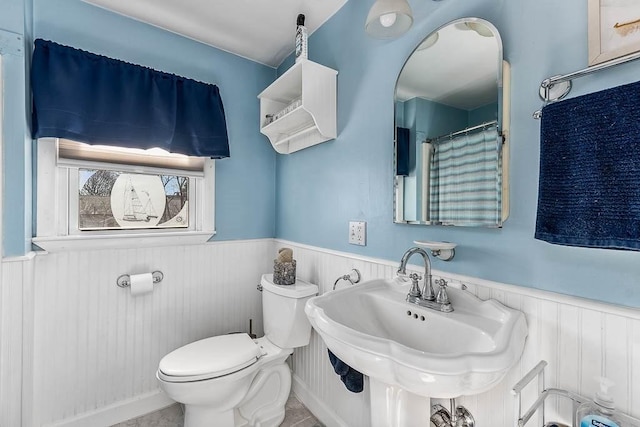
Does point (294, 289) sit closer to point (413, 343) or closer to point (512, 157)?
point (413, 343)

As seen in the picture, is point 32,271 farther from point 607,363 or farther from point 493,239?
point 607,363

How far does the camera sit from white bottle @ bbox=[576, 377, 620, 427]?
0.64 metres

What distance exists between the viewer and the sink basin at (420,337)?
0.64 metres

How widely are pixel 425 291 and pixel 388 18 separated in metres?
0.95

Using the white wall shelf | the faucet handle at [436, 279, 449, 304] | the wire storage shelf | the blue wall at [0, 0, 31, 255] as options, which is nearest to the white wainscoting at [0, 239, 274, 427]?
the blue wall at [0, 0, 31, 255]

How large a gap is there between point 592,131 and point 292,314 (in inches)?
55.1

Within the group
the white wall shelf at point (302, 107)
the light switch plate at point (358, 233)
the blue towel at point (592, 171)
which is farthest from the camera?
the white wall shelf at point (302, 107)

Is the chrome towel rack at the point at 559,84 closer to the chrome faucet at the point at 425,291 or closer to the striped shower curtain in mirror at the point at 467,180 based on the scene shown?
the striped shower curtain in mirror at the point at 467,180

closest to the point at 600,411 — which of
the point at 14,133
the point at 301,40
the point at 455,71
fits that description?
the point at 455,71

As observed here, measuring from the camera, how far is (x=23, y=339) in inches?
53.2

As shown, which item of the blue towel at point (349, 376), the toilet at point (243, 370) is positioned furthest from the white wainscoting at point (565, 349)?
the toilet at point (243, 370)

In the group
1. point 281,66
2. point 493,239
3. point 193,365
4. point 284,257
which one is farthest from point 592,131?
point 281,66

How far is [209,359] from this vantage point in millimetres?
1405

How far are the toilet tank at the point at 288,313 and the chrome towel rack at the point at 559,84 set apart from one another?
4.14 ft
